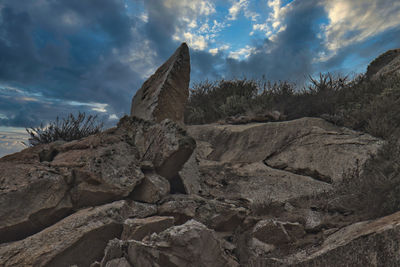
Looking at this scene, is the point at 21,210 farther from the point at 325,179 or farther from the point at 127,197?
the point at 325,179

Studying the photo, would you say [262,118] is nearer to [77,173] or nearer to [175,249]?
[77,173]

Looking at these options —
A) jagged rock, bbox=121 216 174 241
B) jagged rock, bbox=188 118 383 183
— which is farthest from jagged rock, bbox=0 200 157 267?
jagged rock, bbox=188 118 383 183

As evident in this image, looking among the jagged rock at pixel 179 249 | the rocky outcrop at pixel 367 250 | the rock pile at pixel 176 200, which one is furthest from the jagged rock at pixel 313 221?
the jagged rock at pixel 179 249

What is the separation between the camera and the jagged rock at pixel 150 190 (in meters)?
4.02

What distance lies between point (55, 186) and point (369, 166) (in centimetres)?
447

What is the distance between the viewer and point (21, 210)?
11.3ft

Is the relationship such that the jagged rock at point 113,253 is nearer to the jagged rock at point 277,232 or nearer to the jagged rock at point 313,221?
the jagged rock at point 277,232

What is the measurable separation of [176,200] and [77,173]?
4.71ft

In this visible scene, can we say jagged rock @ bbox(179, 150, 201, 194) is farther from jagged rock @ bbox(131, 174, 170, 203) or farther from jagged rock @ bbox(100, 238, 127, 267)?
jagged rock @ bbox(100, 238, 127, 267)

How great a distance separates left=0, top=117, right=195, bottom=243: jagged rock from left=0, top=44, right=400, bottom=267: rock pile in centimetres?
1

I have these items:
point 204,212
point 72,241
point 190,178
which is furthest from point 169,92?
point 72,241

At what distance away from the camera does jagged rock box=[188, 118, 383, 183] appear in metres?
5.24

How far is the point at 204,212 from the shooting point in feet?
13.0

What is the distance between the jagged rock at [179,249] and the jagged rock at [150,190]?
1.43 metres
